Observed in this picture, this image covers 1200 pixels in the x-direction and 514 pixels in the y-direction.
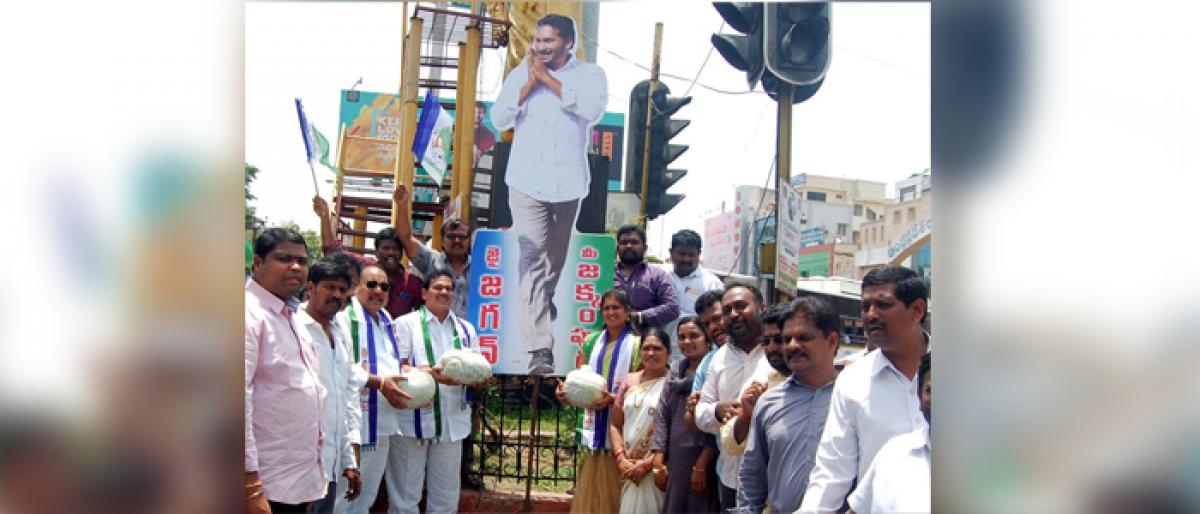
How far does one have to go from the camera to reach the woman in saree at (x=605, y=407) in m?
5.10

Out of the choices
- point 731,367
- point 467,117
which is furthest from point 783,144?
point 467,117

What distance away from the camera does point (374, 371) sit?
193 inches

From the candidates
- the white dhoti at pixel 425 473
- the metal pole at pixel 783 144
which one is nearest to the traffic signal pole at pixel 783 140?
the metal pole at pixel 783 144

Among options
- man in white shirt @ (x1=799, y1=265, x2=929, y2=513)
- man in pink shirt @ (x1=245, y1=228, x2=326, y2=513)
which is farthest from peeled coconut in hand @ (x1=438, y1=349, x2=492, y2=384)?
man in white shirt @ (x1=799, y1=265, x2=929, y2=513)

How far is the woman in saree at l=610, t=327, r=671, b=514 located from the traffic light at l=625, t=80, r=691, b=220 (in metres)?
0.85

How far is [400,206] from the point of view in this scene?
507cm

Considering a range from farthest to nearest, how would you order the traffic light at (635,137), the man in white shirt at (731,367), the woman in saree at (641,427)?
the traffic light at (635,137)
the woman in saree at (641,427)
the man in white shirt at (731,367)

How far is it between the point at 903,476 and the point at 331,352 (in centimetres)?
262

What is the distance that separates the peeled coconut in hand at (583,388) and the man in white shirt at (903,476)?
257 centimetres

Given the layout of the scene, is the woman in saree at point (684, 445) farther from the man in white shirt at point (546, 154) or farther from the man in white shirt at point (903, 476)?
the man in white shirt at point (903, 476)

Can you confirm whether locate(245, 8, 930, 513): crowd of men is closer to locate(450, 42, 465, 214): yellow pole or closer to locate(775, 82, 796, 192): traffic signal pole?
locate(450, 42, 465, 214): yellow pole
